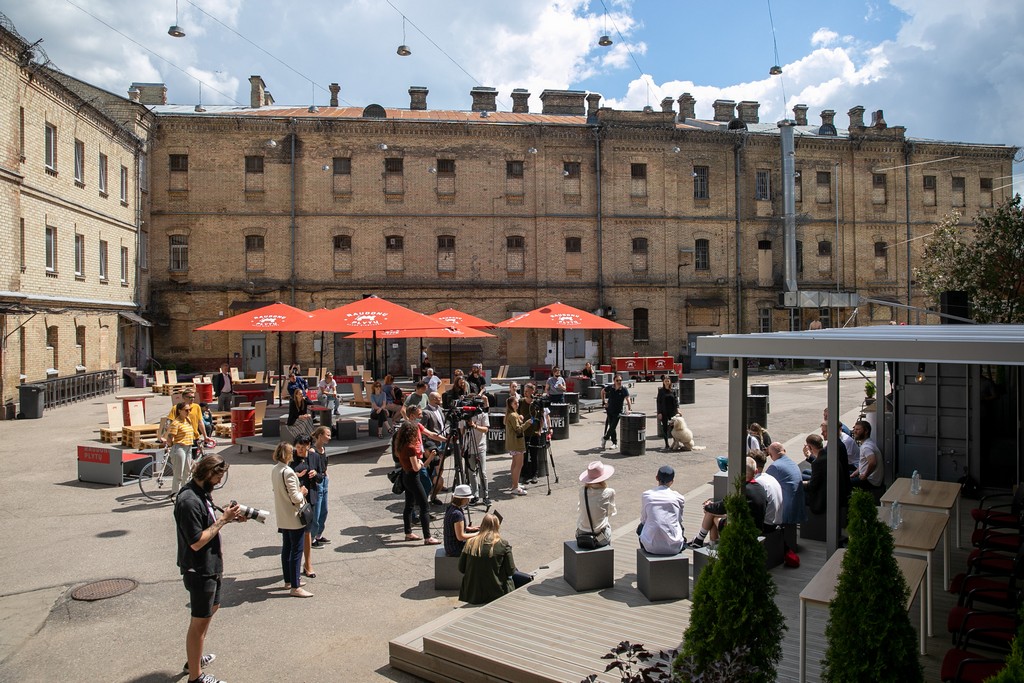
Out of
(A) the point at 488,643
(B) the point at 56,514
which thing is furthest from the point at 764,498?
(B) the point at 56,514

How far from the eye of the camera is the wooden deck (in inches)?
212

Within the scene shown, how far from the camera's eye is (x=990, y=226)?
13.8m

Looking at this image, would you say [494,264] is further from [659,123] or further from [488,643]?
[488,643]

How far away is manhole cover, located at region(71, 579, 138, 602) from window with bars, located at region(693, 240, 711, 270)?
1273 inches

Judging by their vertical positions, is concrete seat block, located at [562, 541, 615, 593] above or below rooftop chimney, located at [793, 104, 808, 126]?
below

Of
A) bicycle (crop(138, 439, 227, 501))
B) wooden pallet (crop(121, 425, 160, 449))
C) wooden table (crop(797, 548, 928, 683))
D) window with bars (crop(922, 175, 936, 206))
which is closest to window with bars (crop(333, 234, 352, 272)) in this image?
wooden pallet (crop(121, 425, 160, 449))

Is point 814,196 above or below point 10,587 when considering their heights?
above

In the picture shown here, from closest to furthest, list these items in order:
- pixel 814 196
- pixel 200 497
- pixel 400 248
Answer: pixel 200 497, pixel 400 248, pixel 814 196

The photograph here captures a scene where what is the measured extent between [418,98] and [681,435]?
94.8ft

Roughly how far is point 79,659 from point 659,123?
3414cm

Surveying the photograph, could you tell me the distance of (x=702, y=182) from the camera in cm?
3631

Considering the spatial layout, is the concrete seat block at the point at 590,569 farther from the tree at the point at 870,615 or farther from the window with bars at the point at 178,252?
the window with bars at the point at 178,252

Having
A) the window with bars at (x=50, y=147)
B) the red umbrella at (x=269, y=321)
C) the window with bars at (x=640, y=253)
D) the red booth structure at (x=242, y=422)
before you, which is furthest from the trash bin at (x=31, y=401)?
the window with bars at (x=640, y=253)

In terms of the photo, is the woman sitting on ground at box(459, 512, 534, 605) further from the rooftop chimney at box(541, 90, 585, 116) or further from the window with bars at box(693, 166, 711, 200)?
the rooftop chimney at box(541, 90, 585, 116)
